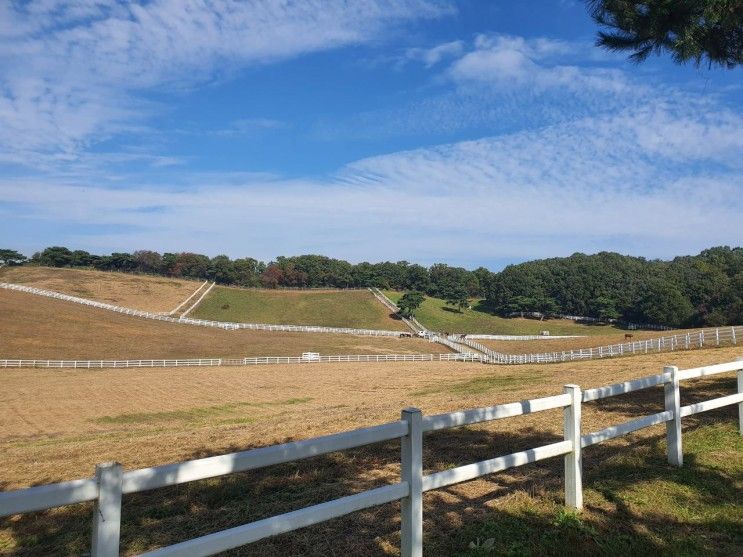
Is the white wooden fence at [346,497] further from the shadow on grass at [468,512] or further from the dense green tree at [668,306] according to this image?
the dense green tree at [668,306]

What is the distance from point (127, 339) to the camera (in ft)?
191

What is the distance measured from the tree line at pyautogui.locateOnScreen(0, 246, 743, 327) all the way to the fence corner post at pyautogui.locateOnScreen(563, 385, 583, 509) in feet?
358

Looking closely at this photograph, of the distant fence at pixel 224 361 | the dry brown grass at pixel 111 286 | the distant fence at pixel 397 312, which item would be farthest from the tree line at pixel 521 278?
the distant fence at pixel 224 361

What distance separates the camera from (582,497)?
17.5ft

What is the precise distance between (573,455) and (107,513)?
4215 mm

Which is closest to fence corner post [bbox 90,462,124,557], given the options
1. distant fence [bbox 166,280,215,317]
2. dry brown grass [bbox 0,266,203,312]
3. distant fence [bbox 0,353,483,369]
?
distant fence [bbox 0,353,483,369]

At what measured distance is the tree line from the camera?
10588 cm

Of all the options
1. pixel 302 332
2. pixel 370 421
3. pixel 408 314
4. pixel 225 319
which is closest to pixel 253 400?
pixel 370 421

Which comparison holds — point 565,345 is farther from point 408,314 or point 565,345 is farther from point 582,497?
point 582,497

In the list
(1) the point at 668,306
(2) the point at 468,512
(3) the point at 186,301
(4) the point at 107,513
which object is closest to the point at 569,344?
(2) the point at 468,512

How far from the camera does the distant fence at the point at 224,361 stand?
44375 mm

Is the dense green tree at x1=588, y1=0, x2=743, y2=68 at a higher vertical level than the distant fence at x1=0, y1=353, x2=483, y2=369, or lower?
higher

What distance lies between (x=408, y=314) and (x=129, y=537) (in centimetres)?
9788

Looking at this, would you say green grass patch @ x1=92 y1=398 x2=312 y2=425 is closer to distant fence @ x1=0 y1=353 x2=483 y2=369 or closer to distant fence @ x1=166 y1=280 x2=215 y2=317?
distant fence @ x1=0 y1=353 x2=483 y2=369
